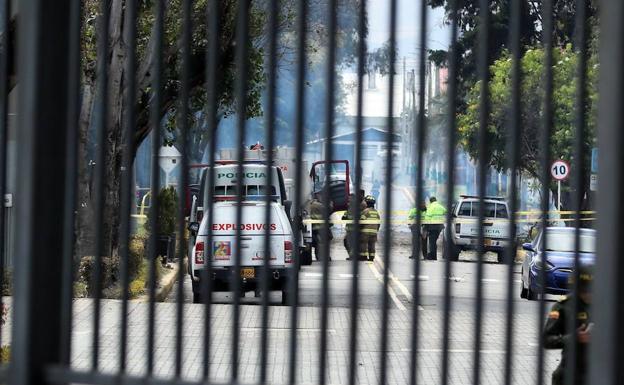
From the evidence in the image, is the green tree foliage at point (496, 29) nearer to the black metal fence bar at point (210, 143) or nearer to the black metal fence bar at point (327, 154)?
the black metal fence bar at point (327, 154)

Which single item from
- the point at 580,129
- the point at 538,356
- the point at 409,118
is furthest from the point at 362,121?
the point at 538,356

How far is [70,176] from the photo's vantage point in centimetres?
318

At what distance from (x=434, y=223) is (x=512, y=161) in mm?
1240

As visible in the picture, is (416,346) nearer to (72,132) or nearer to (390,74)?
(390,74)

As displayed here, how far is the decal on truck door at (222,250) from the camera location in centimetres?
338

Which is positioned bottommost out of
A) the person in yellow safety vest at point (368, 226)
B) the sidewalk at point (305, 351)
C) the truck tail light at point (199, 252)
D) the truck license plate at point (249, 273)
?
the sidewalk at point (305, 351)

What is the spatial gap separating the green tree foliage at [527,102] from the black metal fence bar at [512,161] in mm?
83

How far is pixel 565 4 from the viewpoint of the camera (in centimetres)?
333

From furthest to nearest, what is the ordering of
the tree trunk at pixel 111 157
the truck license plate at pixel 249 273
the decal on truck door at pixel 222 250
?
the tree trunk at pixel 111 157 < the truck license plate at pixel 249 273 < the decal on truck door at pixel 222 250

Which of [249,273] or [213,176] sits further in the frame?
[249,273]

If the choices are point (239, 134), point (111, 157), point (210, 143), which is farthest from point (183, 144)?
point (111, 157)

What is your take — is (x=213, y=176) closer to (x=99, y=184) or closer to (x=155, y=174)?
(x=155, y=174)

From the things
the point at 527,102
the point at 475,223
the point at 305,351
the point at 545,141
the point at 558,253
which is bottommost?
the point at 305,351

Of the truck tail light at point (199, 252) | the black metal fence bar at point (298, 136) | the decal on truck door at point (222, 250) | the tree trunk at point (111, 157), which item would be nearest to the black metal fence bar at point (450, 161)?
the black metal fence bar at point (298, 136)
